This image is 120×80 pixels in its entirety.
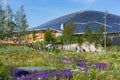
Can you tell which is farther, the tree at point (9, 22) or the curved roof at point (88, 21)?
the curved roof at point (88, 21)

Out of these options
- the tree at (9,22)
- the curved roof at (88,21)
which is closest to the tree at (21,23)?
the tree at (9,22)

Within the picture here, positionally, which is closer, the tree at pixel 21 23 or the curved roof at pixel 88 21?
the tree at pixel 21 23

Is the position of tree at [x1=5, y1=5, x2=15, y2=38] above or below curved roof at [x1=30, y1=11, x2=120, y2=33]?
below

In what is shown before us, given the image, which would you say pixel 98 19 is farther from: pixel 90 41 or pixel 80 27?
pixel 90 41

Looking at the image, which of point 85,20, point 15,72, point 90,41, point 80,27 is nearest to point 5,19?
point 90,41

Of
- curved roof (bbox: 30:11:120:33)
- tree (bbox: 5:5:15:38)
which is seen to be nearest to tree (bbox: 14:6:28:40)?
tree (bbox: 5:5:15:38)

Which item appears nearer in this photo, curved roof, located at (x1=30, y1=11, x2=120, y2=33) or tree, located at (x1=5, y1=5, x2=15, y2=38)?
tree, located at (x1=5, y1=5, x2=15, y2=38)

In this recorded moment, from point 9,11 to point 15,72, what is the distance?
136 ft

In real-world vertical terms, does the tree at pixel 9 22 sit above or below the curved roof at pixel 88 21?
below

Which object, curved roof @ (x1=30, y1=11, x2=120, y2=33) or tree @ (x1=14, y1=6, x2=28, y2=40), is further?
curved roof @ (x1=30, y1=11, x2=120, y2=33)

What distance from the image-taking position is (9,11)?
4966 cm

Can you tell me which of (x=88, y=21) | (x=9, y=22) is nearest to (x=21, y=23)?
(x=9, y=22)

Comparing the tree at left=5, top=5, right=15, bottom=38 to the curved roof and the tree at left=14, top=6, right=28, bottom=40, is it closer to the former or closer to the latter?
the tree at left=14, top=6, right=28, bottom=40

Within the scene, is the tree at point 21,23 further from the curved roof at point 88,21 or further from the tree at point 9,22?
the curved roof at point 88,21
